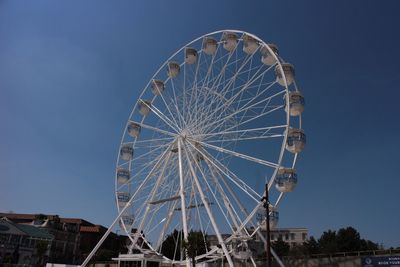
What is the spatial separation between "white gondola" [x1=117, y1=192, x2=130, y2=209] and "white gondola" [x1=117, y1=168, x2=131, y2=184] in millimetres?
1267

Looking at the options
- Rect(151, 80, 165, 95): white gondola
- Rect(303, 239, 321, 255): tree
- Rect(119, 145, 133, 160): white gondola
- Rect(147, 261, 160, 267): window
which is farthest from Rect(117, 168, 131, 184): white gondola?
Rect(303, 239, 321, 255): tree

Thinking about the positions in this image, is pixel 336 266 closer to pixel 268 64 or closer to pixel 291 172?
pixel 291 172

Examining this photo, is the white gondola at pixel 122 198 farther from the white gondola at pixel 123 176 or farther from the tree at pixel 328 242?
the tree at pixel 328 242

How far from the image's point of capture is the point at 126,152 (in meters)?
44.3

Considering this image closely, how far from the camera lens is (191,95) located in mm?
39531

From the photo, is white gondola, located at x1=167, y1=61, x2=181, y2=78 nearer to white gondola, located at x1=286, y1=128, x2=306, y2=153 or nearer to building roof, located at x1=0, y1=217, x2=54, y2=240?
white gondola, located at x1=286, y1=128, x2=306, y2=153

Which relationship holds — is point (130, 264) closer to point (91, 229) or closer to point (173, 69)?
point (173, 69)

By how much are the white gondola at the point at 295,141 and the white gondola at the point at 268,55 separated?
676 cm

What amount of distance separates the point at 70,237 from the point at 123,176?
63.9m

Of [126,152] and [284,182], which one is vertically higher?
[126,152]

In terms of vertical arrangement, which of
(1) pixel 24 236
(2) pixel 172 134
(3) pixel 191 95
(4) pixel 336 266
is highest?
(3) pixel 191 95

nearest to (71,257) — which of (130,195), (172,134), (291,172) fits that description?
(130,195)

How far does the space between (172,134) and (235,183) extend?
8311 mm

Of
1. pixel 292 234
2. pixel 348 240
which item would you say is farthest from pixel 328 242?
pixel 292 234
